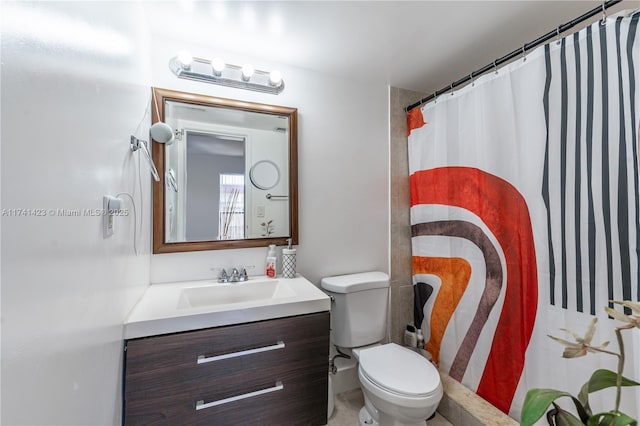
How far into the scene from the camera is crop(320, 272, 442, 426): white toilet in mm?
1135

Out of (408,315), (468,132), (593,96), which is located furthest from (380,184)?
(593,96)

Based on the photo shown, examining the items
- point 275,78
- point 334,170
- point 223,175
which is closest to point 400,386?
point 334,170

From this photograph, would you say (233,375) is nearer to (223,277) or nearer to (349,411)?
(223,277)

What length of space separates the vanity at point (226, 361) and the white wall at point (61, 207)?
0.09 meters

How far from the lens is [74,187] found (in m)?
0.59

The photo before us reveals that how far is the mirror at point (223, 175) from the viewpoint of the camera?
1435mm

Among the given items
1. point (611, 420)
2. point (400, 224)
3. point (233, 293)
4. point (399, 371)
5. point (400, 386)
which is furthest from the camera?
Result: point (400, 224)

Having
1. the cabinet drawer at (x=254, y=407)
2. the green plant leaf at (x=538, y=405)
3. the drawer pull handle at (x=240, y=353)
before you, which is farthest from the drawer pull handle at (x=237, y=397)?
the green plant leaf at (x=538, y=405)

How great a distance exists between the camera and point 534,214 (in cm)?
123

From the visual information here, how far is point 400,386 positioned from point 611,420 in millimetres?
811

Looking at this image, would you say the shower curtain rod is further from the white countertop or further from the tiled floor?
the tiled floor

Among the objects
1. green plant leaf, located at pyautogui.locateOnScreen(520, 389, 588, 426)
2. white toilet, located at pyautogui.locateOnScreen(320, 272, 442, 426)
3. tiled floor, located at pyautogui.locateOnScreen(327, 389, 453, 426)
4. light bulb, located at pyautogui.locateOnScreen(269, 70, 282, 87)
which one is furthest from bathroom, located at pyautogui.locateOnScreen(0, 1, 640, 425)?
green plant leaf, located at pyautogui.locateOnScreen(520, 389, 588, 426)

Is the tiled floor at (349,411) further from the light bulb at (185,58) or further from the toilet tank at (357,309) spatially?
the light bulb at (185,58)

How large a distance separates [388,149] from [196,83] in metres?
1.34
